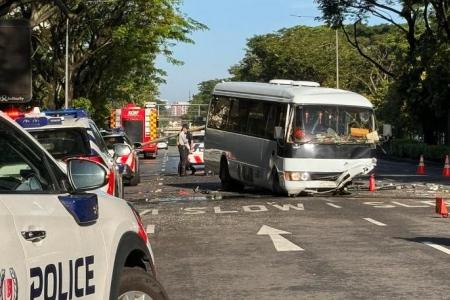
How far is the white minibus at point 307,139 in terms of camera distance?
706 inches

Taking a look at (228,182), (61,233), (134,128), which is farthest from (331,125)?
(134,128)

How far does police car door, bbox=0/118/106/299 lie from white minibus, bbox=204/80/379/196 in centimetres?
1369

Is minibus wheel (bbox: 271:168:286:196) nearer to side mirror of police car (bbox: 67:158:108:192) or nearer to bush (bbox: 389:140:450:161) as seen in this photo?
side mirror of police car (bbox: 67:158:108:192)

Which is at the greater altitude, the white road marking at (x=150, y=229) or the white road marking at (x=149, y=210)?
the white road marking at (x=150, y=229)

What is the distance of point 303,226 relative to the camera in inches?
504

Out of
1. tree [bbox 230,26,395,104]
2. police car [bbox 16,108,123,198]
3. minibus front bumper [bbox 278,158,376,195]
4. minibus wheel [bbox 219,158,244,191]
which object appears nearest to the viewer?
police car [bbox 16,108,123,198]

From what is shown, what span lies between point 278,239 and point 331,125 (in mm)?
7440

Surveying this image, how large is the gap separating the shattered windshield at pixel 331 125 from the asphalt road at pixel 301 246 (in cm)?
135

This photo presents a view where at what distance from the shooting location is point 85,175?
4.46m

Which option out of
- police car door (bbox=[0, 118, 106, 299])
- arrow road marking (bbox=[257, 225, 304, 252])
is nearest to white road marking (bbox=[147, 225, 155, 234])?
arrow road marking (bbox=[257, 225, 304, 252])

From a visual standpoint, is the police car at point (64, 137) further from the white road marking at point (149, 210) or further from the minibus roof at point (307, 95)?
the minibus roof at point (307, 95)

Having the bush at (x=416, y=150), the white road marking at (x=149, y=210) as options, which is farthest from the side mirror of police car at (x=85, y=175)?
the bush at (x=416, y=150)

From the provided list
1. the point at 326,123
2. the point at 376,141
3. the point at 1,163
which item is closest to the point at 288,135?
the point at 326,123

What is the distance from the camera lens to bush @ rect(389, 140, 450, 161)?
136 feet
